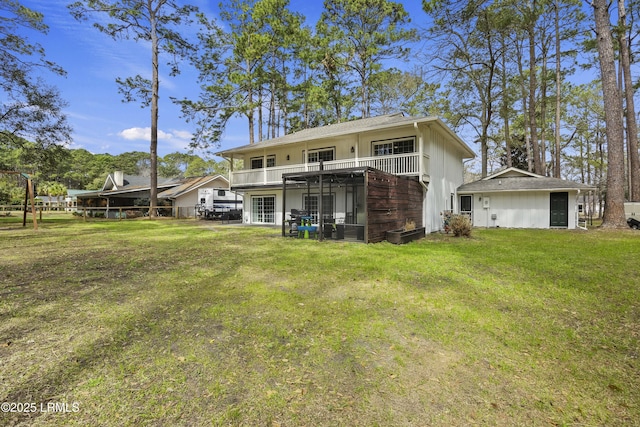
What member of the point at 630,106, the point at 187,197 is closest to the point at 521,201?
the point at 630,106

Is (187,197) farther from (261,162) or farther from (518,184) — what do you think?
(518,184)

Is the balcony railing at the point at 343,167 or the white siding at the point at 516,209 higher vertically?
the balcony railing at the point at 343,167

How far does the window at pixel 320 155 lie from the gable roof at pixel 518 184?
8325mm

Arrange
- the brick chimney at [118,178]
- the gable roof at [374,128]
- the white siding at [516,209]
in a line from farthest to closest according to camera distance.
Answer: the brick chimney at [118,178]
the white siding at [516,209]
the gable roof at [374,128]

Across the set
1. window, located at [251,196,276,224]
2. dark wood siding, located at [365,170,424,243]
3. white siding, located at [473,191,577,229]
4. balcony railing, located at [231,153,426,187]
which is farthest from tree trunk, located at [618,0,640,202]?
window, located at [251,196,276,224]

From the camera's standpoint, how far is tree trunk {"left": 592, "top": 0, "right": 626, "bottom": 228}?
12156mm

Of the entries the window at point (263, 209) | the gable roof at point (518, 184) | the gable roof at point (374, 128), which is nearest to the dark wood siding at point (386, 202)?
the gable roof at point (374, 128)

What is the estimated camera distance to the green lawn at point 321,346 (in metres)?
1.93

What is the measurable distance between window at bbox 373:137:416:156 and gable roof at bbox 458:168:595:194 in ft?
19.4

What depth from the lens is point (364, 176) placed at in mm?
9000

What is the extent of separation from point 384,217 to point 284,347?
7690mm

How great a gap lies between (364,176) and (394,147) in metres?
5.56

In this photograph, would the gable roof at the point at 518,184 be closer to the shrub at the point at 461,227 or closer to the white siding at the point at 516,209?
the white siding at the point at 516,209

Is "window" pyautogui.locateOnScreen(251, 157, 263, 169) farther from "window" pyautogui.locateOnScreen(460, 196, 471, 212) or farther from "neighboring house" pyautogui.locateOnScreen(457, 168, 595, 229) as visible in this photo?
"window" pyautogui.locateOnScreen(460, 196, 471, 212)
